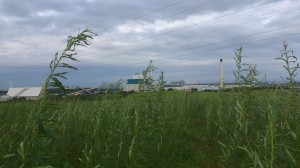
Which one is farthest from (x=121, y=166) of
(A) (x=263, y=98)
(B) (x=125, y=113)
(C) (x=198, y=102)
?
(C) (x=198, y=102)

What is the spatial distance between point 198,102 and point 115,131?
640cm

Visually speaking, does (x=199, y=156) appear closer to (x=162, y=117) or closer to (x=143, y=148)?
(x=162, y=117)

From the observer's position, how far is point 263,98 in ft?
23.1

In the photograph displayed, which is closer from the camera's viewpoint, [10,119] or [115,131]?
[115,131]

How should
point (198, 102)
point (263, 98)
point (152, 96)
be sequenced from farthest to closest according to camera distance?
point (198, 102) < point (263, 98) < point (152, 96)

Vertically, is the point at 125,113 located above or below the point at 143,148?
above

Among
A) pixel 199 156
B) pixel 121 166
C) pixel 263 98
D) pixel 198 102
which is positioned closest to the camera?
pixel 121 166

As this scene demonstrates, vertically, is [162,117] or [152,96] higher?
[152,96]

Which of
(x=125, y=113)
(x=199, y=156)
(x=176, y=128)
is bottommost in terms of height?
(x=199, y=156)

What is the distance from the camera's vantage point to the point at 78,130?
610 centimetres

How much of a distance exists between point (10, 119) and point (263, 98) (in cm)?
547

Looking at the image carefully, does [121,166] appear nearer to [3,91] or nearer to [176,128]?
[176,128]

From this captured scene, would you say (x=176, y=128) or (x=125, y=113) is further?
(x=176, y=128)

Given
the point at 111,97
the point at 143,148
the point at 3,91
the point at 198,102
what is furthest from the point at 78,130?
the point at 3,91
